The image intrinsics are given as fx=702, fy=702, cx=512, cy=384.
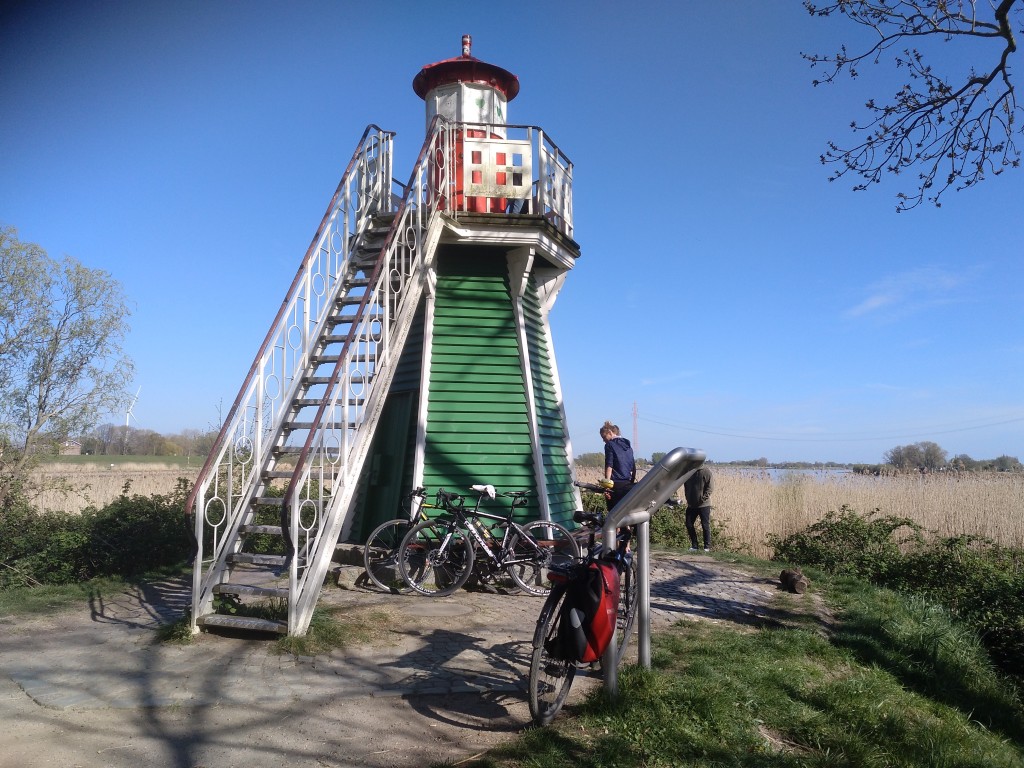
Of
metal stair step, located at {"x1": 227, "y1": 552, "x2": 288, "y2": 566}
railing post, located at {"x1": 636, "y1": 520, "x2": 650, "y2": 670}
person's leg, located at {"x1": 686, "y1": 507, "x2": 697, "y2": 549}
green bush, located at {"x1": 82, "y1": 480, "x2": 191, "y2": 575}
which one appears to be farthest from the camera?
person's leg, located at {"x1": 686, "y1": 507, "x2": 697, "y2": 549}

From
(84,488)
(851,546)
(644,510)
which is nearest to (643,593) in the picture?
(644,510)

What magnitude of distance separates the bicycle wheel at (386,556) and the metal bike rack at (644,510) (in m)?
3.75

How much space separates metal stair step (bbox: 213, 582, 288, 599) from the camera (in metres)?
5.83

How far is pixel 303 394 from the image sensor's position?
7145 millimetres

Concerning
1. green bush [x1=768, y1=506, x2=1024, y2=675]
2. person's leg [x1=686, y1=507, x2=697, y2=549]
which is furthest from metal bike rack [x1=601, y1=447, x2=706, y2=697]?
person's leg [x1=686, y1=507, x2=697, y2=549]

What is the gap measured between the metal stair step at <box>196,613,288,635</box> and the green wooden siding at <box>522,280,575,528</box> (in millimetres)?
4175

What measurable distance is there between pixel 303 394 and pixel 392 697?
3.49 metres

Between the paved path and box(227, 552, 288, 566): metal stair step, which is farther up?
box(227, 552, 288, 566): metal stair step

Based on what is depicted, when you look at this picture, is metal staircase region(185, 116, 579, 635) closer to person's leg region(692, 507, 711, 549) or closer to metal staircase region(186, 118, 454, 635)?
metal staircase region(186, 118, 454, 635)

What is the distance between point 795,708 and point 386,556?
4950 millimetres

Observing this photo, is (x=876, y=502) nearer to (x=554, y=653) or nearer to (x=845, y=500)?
(x=845, y=500)

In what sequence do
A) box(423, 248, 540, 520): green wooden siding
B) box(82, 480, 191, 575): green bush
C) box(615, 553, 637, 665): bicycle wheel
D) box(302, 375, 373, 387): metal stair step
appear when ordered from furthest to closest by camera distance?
box(423, 248, 540, 520): green wooden siding < box(82, 480, 191, 575): green bush < box(302, 375, 373, 387): metal stair step < box(615, 553, 637, 665): bicycle wheel

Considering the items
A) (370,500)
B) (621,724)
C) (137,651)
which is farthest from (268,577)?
(621,724)

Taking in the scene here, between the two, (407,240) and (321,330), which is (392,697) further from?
(407,240)
